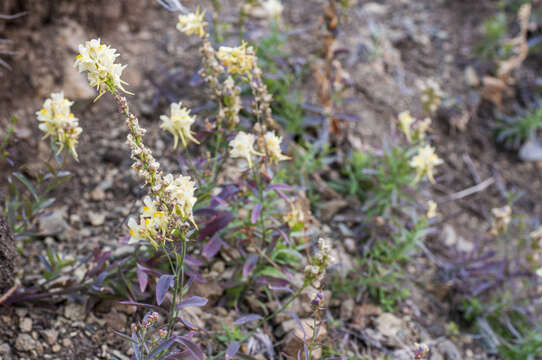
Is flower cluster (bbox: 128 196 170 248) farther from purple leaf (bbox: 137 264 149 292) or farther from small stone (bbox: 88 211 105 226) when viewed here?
small stone (bbox: 88 211 105 226)

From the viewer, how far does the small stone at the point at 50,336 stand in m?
1.82

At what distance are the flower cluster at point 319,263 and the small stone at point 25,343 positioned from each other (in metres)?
1.06

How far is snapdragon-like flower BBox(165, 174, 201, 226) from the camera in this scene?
1447 mm

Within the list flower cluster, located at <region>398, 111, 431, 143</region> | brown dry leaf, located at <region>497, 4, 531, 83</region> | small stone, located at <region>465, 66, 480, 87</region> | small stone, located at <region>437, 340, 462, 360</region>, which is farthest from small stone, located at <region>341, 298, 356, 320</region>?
brown dry leaf, located at <region>497, 4, 531, 83</region>

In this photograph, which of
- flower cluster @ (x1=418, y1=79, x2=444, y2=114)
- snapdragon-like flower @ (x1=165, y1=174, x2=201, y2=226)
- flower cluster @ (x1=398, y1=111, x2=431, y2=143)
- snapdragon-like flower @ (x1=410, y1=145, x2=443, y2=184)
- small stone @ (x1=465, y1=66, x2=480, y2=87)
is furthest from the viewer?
small stone @ (x1=465, y1=66, x2=480, y2=87)

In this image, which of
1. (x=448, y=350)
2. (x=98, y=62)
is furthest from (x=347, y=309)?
(x=98, y=62)

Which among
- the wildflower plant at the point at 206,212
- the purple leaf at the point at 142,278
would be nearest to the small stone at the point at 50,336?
the wildflower plant at the point at 206,212

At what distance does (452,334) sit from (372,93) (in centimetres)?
171

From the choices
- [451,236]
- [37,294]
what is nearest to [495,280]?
[451,236]

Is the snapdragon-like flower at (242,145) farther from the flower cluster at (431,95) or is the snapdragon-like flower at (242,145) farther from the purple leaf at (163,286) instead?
the flower cluster at (431,95)

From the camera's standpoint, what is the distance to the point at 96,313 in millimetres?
1958

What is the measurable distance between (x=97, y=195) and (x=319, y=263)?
4.43ft

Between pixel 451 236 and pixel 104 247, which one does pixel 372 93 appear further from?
pixel 104 247

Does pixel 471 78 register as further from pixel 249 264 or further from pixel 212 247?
pixel 212 247
